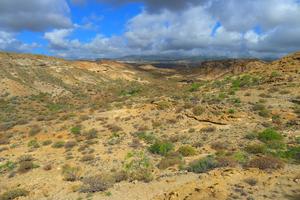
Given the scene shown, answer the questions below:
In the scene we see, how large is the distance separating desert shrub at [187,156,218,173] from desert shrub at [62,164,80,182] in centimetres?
433

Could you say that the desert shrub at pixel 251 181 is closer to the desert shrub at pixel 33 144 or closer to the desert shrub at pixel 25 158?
the desert shrub at pixel 25 158

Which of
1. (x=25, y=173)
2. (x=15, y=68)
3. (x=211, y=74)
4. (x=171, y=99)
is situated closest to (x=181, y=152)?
(x=25, y=173)

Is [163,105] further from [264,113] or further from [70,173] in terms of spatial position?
[70,173]

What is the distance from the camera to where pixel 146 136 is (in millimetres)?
17953

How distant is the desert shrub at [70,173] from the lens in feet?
40.4

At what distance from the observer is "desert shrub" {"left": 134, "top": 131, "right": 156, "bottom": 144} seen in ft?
56.6

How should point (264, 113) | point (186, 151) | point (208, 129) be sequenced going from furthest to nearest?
point (264, 113), point (208, 129), point (186, 151)

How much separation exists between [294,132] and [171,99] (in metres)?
10.7

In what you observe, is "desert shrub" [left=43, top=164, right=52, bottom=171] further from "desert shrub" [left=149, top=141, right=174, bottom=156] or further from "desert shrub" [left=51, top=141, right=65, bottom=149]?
"desert shrub" [left=149, top=141, right=174, bottom=156]

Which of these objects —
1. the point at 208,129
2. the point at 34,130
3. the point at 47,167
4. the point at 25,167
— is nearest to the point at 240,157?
the point at 208,129

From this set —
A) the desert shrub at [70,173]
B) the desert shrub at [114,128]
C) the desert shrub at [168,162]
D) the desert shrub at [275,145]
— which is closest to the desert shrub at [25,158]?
the desert shrub at [70,173]

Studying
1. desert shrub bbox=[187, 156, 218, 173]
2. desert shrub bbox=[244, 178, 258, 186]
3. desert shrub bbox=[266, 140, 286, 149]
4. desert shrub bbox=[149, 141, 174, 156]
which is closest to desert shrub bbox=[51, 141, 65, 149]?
desert shrub bbox=[149, 141, 174, 156]

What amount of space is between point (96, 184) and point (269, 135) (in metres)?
8.38

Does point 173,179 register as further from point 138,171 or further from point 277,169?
point 277,169
